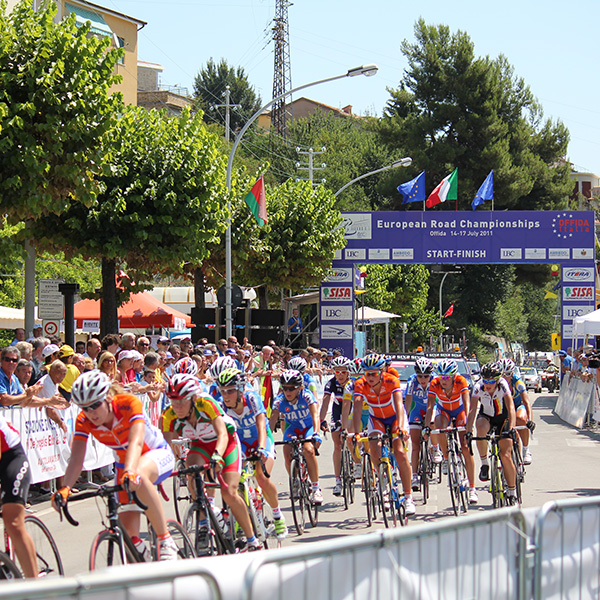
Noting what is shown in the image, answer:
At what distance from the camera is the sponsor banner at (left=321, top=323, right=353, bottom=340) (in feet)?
122

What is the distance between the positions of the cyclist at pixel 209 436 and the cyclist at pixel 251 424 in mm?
726

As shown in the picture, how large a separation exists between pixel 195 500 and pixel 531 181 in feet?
170

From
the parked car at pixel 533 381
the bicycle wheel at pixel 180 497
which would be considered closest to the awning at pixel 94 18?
the parked car at pixel 533 381

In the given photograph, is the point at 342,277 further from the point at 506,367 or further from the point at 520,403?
the point at 506,367

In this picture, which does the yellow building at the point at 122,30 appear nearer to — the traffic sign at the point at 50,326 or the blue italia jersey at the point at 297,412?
the traffic sign at the point at 50,326

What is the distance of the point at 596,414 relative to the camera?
2091cm

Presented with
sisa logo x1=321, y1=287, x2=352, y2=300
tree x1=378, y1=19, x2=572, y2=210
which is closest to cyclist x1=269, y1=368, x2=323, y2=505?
sisa logo x1=321, y1=287, x2=352, y2=300

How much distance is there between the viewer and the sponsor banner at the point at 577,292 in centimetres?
3775

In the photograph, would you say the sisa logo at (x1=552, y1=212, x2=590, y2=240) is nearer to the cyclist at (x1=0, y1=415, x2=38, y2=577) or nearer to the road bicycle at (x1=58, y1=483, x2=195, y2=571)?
the cyclist at (x1=0, y1=415, x2=38, y2=577)

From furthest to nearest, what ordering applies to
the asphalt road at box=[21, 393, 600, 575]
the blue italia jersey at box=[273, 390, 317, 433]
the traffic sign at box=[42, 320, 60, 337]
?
the traffic sign at box=[42, 320, 60, 337]
the blue italia jersey at box=[273, 390, 317, 433]
the asphalt road at box=[21, 393, 600, 575]

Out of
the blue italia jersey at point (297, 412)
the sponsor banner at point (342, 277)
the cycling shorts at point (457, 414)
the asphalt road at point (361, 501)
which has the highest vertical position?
the sponsor banner at point (342, 277)

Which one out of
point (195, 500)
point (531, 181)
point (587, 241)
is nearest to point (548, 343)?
point (531, 181)

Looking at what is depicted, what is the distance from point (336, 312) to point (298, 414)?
2737cm

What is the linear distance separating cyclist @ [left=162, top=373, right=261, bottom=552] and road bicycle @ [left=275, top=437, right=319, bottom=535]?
2137 millimetres
